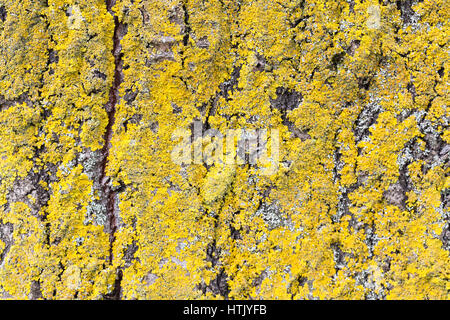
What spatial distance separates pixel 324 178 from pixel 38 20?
1009 millimetres

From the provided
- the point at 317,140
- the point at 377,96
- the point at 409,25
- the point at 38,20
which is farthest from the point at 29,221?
the point at 409,25

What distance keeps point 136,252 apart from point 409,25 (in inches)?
42.0

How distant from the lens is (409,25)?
993mm

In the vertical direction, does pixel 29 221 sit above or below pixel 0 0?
below

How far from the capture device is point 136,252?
102 cm

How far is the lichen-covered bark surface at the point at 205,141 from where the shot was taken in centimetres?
98

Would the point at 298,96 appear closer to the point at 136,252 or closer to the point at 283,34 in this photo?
the point at 283,34

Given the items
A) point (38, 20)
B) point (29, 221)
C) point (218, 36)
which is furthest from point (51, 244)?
point (218, 36)

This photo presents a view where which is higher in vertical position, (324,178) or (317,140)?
(317,140)

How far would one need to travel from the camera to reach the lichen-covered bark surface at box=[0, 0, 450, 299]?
3.23ft

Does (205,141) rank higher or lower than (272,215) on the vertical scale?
higher

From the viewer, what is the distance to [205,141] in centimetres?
103

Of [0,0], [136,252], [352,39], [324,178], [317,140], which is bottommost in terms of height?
[136,252]

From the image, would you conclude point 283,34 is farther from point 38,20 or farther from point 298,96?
point 38,20
